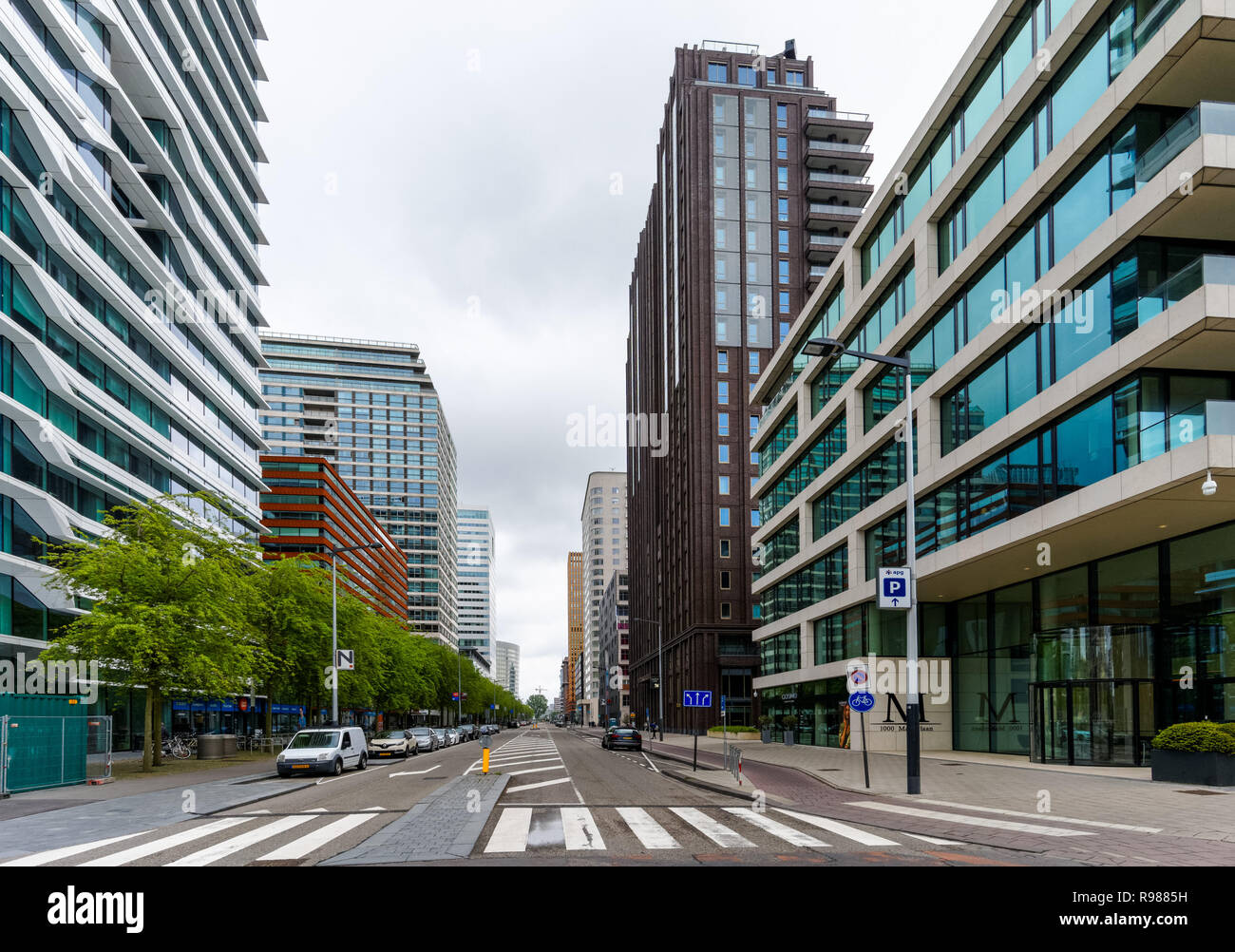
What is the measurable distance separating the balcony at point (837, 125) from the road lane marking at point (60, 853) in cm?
8533

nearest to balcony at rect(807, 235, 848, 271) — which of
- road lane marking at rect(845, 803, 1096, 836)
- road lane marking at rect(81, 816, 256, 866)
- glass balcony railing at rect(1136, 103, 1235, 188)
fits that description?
glass balcony railing at rect(1136, 103, 1235, 188)

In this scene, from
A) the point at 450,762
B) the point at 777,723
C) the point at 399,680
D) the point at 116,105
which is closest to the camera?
the point at 450,762

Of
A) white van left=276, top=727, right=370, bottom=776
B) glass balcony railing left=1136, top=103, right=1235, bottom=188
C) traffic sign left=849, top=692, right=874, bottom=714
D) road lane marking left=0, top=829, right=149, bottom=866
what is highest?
glass balcony railing left=1136, top=103, right=1235, bottom=188

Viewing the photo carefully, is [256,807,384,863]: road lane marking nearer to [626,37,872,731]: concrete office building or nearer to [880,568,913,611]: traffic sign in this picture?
[880,568,913,611]: traffic sign

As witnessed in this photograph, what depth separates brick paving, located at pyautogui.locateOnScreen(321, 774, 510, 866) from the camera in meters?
10.4

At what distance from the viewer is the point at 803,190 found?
84.2 meters

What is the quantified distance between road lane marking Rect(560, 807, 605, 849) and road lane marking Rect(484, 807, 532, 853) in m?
0.59

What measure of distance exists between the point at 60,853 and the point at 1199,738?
803 inches

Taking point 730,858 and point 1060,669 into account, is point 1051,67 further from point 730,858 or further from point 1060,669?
point 730,858

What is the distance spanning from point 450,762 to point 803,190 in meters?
66.1

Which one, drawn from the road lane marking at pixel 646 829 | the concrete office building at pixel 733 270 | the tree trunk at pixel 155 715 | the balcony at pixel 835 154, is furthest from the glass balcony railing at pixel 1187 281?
the balcony at pixel 835 154
